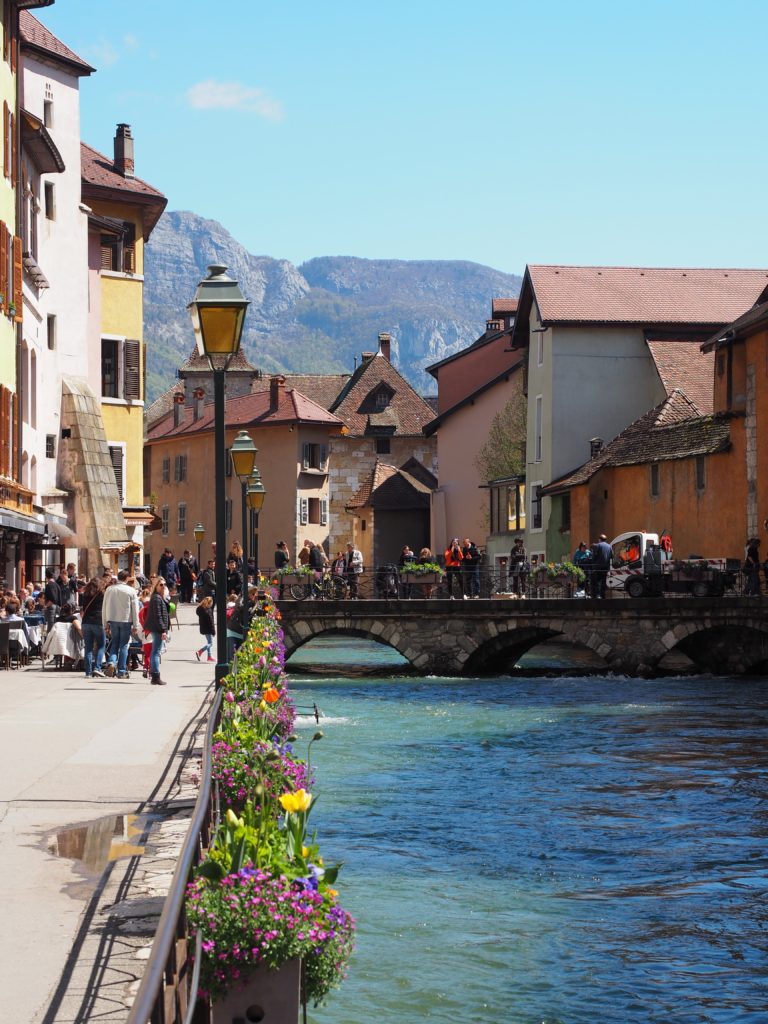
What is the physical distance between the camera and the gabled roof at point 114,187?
45188 millimetres

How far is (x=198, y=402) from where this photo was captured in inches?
3452

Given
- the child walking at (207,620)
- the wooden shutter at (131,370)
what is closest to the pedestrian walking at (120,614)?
the child walking at (207,620)

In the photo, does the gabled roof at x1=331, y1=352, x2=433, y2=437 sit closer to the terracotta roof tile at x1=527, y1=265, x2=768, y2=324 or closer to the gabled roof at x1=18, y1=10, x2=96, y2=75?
the terracotta roof tile at x1=527, y1=265, x2=768, y2=324

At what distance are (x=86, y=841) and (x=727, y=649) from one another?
1346 inches

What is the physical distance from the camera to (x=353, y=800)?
1980 cm

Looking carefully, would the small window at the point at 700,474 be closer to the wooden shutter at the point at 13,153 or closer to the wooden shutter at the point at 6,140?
the wooden shutter at the point at 13,153

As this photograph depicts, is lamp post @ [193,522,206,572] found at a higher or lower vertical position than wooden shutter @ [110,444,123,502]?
lower

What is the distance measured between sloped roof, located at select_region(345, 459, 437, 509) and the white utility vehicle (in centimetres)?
3480

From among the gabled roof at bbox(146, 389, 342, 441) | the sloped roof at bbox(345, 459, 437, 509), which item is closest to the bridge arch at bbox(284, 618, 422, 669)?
the gabled roof at bbox(146, 389, 342, 441)

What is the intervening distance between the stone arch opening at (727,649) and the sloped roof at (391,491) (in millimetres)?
36693

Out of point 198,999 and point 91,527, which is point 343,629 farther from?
point 198,999

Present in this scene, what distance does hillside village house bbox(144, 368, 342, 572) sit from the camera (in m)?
77.9

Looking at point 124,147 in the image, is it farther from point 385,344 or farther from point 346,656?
point 385,344

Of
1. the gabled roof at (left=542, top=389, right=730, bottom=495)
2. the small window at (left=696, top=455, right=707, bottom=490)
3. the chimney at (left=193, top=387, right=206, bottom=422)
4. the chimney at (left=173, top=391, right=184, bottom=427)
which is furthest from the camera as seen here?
the chimney at (left=173, top=391, right=184, bottom=427)
